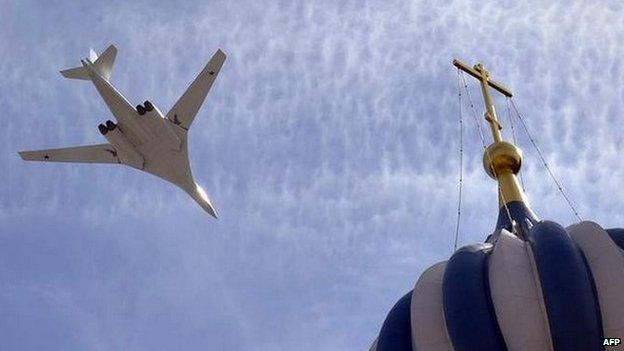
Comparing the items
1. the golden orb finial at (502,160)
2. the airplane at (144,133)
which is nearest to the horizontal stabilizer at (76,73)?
the airplane at (144,133)

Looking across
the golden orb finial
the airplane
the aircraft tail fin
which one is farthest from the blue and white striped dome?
the aircraft tail fin

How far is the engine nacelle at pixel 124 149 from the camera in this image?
34094 millimetres

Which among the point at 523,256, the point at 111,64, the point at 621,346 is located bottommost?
the point at 621,346

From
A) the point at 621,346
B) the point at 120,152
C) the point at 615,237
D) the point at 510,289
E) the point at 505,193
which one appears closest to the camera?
the point at 621,346

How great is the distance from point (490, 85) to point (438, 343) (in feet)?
54.2

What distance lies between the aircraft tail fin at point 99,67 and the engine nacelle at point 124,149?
2.85 meters

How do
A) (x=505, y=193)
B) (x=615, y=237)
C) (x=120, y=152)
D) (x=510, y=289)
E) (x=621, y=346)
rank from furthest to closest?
1. (x=120, y=152)
2. (x=505, y=193)
3. (x=615, y=237)
4. (x=510, y=289)
5. (x=621, y=346)

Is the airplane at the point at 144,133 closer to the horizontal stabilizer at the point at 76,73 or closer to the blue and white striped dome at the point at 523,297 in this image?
the horizontal stabilizer at the point at 76,73

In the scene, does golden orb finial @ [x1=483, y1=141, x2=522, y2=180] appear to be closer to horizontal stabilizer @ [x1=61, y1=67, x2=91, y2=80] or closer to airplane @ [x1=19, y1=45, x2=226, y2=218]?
airplane @ [x1=19, y1=45, x2=226, y2=218]

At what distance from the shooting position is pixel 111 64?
36812mm

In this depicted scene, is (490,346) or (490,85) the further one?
(490,85)

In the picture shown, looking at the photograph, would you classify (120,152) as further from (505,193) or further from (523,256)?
(523,256)

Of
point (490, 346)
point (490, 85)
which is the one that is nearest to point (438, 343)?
point (490, 346)

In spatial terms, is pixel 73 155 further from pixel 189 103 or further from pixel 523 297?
pixel 523 297
